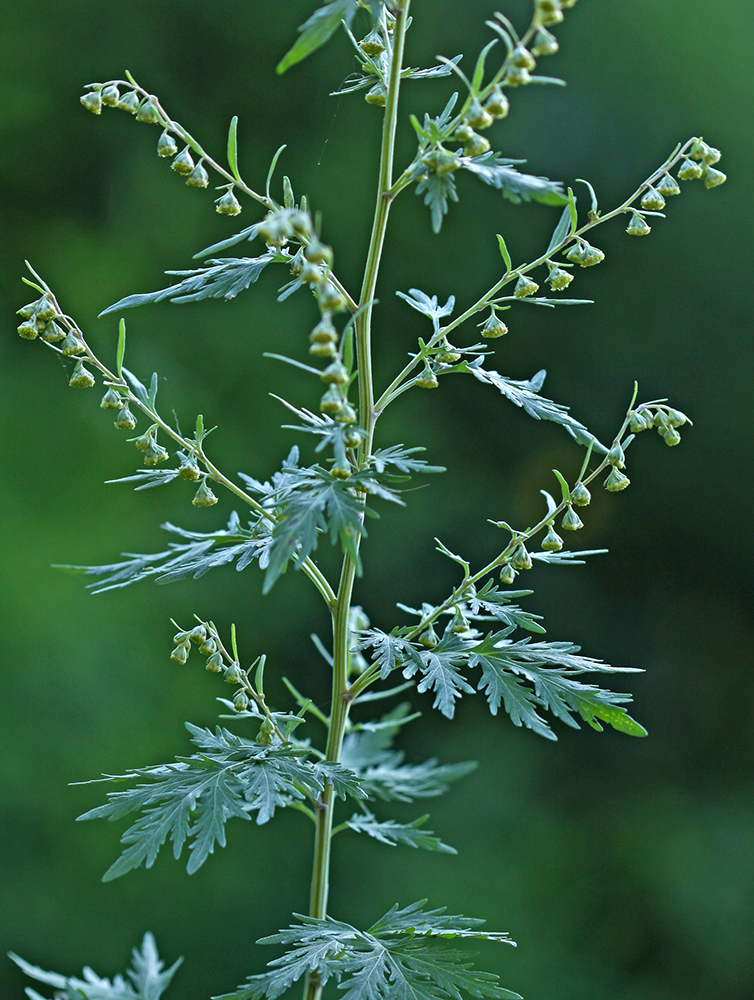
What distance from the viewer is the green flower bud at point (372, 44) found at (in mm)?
668

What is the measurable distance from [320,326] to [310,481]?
0.13 meters

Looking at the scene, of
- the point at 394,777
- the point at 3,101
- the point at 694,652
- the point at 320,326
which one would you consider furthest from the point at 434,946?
the point at 3,101

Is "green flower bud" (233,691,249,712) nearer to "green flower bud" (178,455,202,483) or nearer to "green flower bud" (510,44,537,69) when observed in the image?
"green flower bud" (178,455,202,483)

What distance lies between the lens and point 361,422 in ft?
2.35

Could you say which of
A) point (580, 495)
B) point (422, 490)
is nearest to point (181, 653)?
point (580, 495)

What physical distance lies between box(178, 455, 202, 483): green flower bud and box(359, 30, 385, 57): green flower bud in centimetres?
32

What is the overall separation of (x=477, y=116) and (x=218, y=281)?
0.74ft

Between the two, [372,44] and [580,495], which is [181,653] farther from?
[372,44]

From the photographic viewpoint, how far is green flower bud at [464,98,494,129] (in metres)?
0.57

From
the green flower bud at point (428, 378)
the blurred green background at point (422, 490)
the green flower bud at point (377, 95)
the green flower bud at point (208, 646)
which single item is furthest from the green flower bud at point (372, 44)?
the blurred green background at point (422, 490)

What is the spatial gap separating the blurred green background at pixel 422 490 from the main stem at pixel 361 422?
1173 mm

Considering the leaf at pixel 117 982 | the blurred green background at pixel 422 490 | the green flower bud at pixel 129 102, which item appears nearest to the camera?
the green flower bud at pixel 129 102

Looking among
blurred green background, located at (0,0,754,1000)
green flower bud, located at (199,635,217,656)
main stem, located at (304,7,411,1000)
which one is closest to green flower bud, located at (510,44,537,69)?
main stem, located at (304,7,411,1000)

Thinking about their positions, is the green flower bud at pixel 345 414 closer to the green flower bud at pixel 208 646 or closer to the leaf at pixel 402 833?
the green flower bud at pixel 208 646
